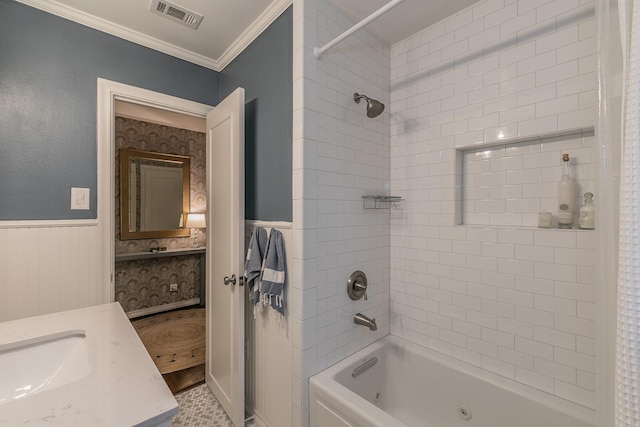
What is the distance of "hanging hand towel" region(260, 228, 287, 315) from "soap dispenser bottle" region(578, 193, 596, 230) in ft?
4.73

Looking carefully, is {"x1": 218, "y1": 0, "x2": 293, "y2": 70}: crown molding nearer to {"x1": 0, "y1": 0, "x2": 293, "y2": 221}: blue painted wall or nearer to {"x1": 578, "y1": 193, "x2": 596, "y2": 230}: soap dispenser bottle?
{"x1": 0, "y1": 0, "x2": 293, "y2": 221}: blue painted wall

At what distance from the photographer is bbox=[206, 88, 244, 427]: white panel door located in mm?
1746

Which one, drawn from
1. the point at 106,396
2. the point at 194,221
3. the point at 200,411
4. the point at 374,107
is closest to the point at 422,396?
the point at 200,411

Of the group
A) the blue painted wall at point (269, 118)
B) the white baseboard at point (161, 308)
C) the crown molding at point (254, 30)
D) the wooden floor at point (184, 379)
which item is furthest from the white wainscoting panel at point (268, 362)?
the white baseboard at point (161, 308)

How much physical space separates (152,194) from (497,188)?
4.00 meters

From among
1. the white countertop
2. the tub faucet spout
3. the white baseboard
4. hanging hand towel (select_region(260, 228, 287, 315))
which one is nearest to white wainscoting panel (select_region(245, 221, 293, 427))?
hanging hand towel (select_region(260, 228, 287, 315))

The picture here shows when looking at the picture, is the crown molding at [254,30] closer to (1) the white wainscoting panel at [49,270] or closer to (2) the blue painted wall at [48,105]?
(2) the blue painted wall at [48,105]

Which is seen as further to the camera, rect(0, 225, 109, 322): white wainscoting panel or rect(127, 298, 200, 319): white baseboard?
rect(127, 298, 200, 319): white baseboard

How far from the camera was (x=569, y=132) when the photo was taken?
52.1 inches

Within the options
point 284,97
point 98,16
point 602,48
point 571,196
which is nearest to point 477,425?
point 571,196

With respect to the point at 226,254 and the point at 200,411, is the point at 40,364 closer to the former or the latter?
the point at 226,254

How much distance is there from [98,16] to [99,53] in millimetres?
219

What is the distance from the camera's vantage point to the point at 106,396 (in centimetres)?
81

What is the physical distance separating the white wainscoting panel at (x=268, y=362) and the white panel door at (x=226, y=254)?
0.40ft
